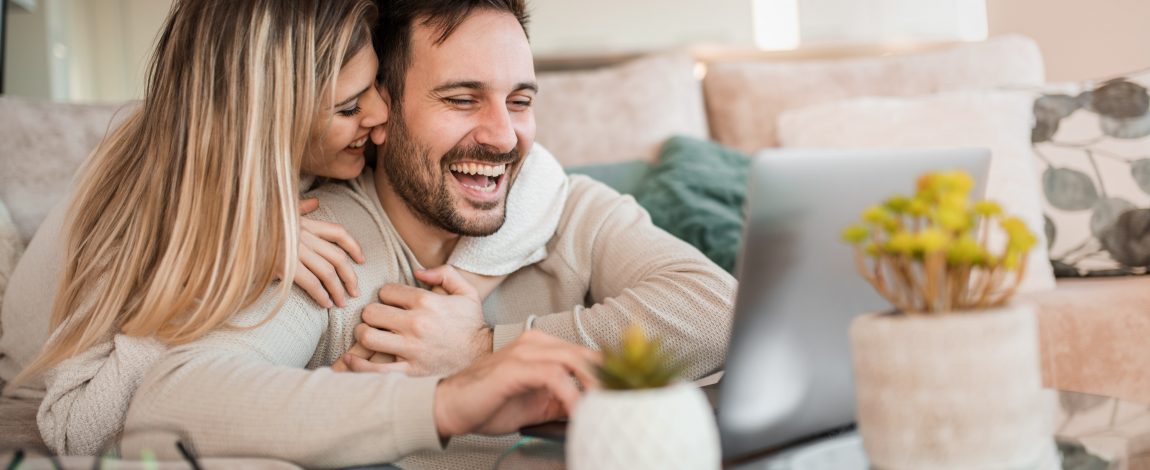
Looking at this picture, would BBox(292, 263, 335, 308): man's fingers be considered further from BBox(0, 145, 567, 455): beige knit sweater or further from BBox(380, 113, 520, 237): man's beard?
BBox(380, 113, 520, 237): man's beard

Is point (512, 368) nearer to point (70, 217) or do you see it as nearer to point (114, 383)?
point (114, 383)

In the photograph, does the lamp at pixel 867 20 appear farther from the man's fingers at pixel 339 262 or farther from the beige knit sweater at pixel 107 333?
the man's fingers at pixel 339 262

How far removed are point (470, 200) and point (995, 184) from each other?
1.06 meters

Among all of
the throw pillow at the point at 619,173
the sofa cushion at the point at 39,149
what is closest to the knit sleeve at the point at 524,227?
the throw pillow at the point at 619,173

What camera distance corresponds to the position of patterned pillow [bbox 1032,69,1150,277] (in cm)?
201

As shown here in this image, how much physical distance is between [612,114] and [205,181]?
1249mm

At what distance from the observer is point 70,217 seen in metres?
1.35

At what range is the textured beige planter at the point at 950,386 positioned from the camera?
0.62 m

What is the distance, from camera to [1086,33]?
2895 millimetres

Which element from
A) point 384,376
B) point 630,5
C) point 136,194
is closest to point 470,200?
point 136,194

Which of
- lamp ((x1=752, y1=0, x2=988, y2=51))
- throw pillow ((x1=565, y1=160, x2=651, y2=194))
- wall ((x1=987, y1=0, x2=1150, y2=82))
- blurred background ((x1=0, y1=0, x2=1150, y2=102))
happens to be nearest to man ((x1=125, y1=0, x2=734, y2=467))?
throw pillow ((x1=565, y1=160, x2=651, y2=194))

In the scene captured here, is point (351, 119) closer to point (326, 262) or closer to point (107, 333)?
point (326, 262)

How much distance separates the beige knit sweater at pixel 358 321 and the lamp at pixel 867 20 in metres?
3.39

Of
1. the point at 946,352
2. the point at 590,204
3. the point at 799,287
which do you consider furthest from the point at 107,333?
the point at 946,352
